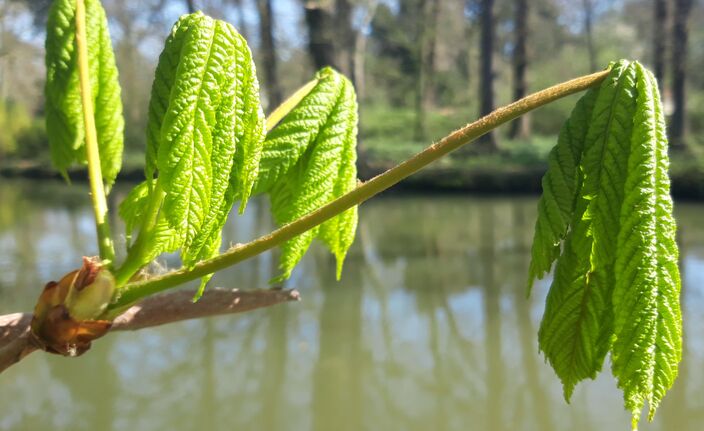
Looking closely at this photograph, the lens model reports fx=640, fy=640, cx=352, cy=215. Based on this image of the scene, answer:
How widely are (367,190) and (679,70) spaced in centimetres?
1063

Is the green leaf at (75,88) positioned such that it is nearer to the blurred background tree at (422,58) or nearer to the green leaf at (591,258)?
the green leaf at (591,258)

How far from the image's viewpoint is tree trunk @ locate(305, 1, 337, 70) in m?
7.48

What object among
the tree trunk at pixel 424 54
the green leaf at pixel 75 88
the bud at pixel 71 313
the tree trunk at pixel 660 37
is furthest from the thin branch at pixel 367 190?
the tree trunk at pixel 424 54

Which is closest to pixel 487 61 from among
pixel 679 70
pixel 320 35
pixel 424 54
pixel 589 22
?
pixel 424 54

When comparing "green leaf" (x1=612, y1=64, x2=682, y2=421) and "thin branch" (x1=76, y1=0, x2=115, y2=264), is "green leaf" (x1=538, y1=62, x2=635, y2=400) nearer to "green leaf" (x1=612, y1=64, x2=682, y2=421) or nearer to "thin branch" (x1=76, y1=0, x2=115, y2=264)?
"green leaf" (x1=612, y1=64, x2=682, y2=421)

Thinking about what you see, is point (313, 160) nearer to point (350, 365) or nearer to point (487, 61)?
point (350, 365)

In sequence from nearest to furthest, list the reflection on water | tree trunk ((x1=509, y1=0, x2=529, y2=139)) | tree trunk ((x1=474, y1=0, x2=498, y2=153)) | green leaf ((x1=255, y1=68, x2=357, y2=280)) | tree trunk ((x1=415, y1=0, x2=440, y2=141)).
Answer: green leaf ((x1=255, y1=68, x2=357, y2=280)) < the reflection on water < tree trunk ((x1=474, y1=0, x2=498, y2=153)) < tree trunk ((x1=509, y1=0, x2=529, y2=139)) < tree trunk ((x1=415, y1=0, x2=440, y2=141))

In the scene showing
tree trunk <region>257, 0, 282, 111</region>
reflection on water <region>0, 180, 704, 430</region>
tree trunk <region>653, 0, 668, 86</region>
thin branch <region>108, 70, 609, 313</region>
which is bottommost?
reflection on water <region>0, 180, 704, 430</region>

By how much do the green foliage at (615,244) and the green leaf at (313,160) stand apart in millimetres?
204

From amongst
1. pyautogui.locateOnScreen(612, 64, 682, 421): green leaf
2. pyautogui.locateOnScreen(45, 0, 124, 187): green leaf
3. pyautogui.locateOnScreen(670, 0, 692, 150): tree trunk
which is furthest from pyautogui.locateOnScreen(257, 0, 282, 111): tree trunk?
pyautogui.locateOnScreen(612, 64, 682, 421): green leaf

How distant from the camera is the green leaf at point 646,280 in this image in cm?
40

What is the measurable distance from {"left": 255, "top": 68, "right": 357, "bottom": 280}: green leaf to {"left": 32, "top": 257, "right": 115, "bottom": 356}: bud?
15 cm

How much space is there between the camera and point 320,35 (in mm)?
7652

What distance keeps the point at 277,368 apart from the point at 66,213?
5377 millimetres
